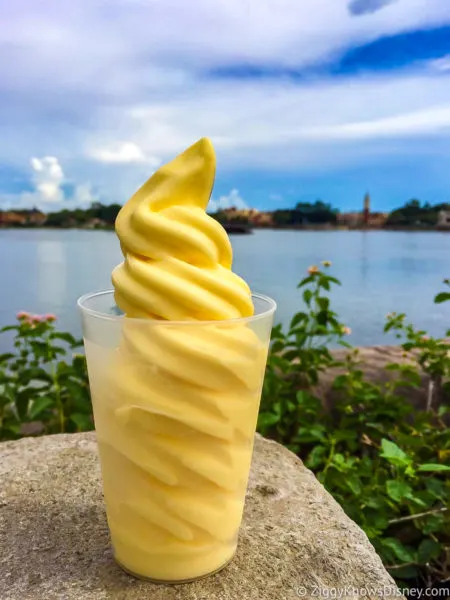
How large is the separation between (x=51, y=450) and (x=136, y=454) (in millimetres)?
662

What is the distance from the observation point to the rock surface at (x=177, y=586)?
3.06ft

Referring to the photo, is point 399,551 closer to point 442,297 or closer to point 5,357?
point 442,297

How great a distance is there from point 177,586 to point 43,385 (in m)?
1.27

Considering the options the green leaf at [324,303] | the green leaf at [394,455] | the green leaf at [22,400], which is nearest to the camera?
the green leaf at [394,455]

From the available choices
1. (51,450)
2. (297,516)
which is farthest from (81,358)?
(297,516)

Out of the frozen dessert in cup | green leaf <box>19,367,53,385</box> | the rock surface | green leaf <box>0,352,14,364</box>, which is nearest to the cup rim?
the frozen dessert in cup

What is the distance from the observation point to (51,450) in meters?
1.46

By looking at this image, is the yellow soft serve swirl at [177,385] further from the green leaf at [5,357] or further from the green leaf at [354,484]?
the green leaf at [5,357]

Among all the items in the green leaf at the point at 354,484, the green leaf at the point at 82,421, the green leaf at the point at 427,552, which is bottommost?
the green leaf at the point at 427,552

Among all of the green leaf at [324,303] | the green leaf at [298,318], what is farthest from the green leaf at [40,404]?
the green leaf at [324,303]

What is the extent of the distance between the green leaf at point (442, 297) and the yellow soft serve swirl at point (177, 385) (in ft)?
4.58

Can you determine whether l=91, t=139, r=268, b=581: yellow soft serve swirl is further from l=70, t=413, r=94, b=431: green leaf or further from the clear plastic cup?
l=70, t=413, r=94, b=431: green leaf

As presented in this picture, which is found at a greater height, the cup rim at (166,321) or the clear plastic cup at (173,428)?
the cup rim at (166,321)

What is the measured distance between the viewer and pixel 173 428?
865 millimetres
